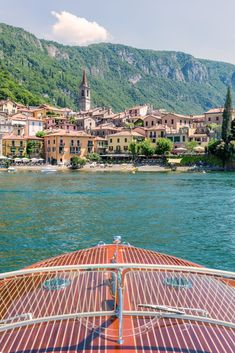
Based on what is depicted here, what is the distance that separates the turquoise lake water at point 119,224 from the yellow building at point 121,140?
6061cm

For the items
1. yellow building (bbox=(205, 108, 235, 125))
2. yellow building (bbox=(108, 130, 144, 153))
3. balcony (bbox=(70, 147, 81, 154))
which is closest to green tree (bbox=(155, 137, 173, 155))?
yellow building (bbox=(108, 130, 144, 153))

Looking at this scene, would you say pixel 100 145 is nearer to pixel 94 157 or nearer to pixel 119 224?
pixel 94 157

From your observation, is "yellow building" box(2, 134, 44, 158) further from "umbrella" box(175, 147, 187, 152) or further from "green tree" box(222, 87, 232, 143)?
"green tree" box(222, 87, 232, 143)

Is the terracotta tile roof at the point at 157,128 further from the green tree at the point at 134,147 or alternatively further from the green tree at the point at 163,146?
the green tree at the point at 134,147

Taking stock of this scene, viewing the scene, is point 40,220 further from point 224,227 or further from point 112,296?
point 112,296

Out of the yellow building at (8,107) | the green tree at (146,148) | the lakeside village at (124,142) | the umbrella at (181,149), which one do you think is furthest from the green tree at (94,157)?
the yellow building at (8,107)

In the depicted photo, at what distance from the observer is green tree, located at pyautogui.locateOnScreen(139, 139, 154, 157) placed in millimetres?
90562

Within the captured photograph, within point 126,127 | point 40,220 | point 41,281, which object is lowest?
point 40,220

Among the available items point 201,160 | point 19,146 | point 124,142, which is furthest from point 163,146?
point 19,146

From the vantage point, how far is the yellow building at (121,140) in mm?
98312

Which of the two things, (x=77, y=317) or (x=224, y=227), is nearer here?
(x=77, y=317)

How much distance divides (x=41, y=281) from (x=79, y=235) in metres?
13.1

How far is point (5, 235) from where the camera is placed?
19891mm

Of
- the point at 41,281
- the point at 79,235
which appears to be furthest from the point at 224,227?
the point at 41,281
